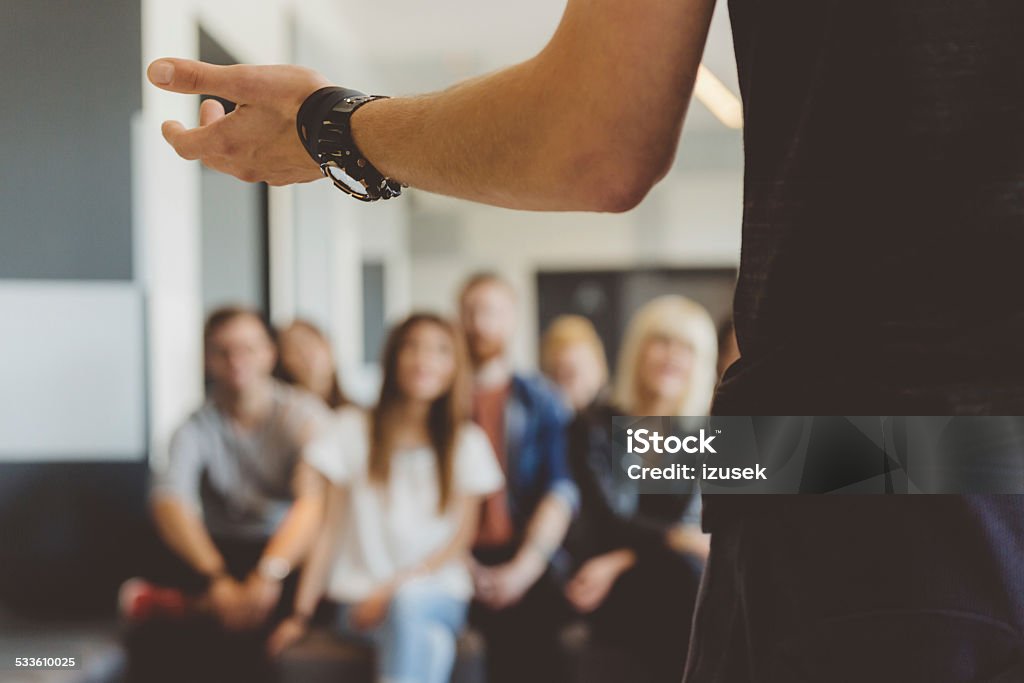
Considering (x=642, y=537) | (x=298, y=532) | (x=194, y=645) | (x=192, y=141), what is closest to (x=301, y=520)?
(x=298, y=532)

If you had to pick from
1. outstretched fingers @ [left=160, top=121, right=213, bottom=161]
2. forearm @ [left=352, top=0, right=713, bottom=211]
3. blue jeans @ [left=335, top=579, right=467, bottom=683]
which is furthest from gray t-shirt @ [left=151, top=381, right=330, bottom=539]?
forearm @ [left=352, top=0, right=713, bottom=211]

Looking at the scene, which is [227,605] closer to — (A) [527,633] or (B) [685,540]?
(A) [527,633]

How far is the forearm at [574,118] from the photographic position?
0.42 metres

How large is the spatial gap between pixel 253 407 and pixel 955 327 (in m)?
2.31

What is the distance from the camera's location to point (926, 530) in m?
0.41

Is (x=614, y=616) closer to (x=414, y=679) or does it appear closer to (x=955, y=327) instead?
(x=414, y=679)

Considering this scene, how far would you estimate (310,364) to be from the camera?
2.83 metres

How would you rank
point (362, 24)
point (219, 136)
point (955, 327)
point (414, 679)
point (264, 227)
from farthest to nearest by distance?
point (362, 24) < point (264, 227) < point (414, 679) < point (219, 136) < point (955, 327)

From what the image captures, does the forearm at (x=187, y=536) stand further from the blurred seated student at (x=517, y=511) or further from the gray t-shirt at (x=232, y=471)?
the blurred seated student at (x=517, y=511)

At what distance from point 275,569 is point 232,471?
0.28 meters

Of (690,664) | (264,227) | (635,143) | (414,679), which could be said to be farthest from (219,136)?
(264,227)

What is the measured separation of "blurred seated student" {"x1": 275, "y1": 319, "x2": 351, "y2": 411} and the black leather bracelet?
88.8 inches

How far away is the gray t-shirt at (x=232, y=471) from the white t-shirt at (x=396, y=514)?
13 centimetres

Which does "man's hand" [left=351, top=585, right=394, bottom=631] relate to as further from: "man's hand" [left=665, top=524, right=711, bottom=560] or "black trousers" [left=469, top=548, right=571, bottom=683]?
"man's hand" [left=665, top=524, right=711, bottom=560]
